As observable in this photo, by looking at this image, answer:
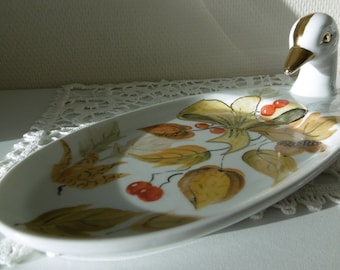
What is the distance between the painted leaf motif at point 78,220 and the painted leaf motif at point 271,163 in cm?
11

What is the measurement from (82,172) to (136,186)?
0.05 metres

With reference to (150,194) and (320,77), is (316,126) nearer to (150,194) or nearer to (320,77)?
(320,77)

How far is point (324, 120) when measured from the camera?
38cm

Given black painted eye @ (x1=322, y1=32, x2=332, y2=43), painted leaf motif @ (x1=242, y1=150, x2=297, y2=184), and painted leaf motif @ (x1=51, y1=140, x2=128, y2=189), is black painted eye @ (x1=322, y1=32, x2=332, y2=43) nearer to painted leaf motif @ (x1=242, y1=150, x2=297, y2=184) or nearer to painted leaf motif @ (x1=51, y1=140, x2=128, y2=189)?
painted leaf motif @ (x1=242, y1=150, x2=297, y2=184)

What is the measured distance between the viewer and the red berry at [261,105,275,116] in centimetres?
44

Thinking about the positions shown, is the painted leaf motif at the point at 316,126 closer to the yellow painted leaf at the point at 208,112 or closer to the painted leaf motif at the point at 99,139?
the yellow painted leaf at the point at 208,112

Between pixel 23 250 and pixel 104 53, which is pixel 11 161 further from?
pixel 104 53

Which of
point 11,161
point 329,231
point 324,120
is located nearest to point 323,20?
point 324,120

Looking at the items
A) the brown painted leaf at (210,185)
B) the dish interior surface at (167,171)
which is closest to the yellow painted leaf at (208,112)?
the dish interior surface at (167,171)

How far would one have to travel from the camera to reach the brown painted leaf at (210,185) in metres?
0.29

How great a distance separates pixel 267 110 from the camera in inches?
17.3

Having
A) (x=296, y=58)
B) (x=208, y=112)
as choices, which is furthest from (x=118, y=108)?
(x=296, y=58)

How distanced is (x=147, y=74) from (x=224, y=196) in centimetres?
39

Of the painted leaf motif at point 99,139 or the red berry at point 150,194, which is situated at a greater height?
the painted leaf motif at point 99,139
